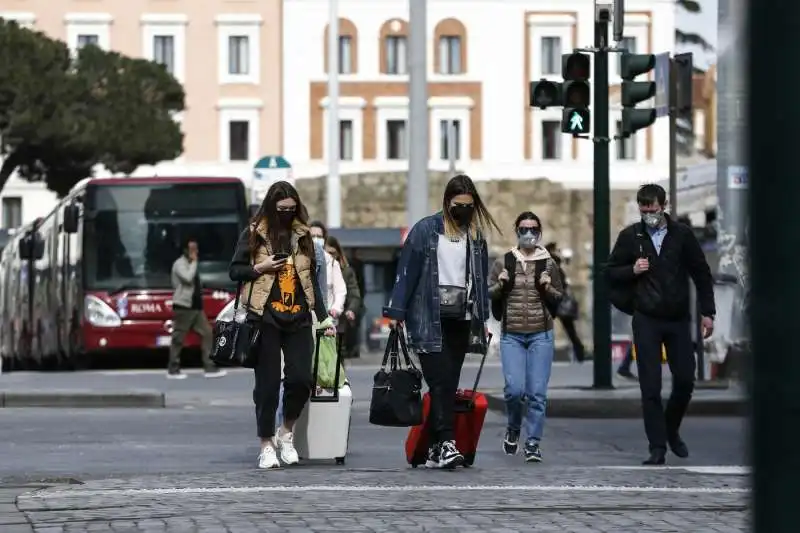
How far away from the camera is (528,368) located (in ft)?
41.2

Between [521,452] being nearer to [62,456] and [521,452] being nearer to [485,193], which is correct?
[62,456]

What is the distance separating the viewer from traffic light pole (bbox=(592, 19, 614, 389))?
1861 cm

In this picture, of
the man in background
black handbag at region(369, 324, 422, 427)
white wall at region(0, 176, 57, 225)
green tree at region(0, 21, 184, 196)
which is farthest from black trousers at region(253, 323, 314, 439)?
white wall at region(0, 176, 57, 225)

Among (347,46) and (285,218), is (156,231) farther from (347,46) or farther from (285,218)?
(347,46)

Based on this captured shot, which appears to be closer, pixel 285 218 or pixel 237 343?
pixel 237 343

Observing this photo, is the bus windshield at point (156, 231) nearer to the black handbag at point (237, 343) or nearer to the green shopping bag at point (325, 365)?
the green shopping bag at point (325, 365)

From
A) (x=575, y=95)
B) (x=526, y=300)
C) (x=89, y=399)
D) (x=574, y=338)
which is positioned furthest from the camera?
(x=574, y=338)

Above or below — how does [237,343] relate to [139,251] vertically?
below

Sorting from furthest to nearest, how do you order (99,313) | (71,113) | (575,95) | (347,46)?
(347,46) → (71,113) → (99,313) → (575,95)

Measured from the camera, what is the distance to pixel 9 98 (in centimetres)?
6706

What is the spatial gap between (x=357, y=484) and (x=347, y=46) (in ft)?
244

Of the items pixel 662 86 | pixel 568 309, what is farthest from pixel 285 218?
pixel 568 309

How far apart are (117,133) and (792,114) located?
65.8 metres

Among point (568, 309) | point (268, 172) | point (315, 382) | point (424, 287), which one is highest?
point (268, 172)
